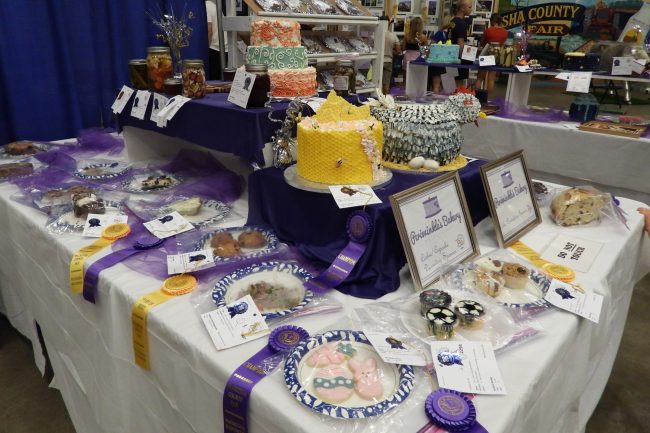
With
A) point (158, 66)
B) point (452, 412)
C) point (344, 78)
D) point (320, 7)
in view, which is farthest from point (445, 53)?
point (452, 412)

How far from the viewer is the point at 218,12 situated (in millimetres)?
2594

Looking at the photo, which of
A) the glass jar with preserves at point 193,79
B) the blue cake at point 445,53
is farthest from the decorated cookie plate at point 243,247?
the blue cake at point 445,53

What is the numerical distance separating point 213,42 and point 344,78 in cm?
170

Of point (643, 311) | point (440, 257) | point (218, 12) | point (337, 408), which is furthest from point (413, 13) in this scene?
point (337, 408)

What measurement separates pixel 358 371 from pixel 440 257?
426 mm

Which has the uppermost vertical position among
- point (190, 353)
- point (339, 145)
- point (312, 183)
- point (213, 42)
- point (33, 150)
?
point (213, 42)

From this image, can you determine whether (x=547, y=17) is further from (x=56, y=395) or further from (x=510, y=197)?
(x=56, y=395)

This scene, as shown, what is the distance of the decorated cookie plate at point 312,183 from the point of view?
117 cm

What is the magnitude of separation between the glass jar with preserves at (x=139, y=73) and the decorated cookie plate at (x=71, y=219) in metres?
0.53

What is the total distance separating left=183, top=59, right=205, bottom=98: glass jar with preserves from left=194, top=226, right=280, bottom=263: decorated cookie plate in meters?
0.54

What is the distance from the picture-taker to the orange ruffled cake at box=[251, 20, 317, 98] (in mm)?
1518

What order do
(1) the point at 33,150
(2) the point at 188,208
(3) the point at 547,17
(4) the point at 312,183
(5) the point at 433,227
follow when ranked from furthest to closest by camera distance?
(3) the point at 547,17
(1) the point at 33,150
(2) the point at 188,208
(4) the point at 312,183
(5) the point at 433,227

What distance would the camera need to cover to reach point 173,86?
1.63m

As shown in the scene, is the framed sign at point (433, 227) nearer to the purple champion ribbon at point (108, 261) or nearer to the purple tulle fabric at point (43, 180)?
the purple champion ribbon at point (108, 261)
